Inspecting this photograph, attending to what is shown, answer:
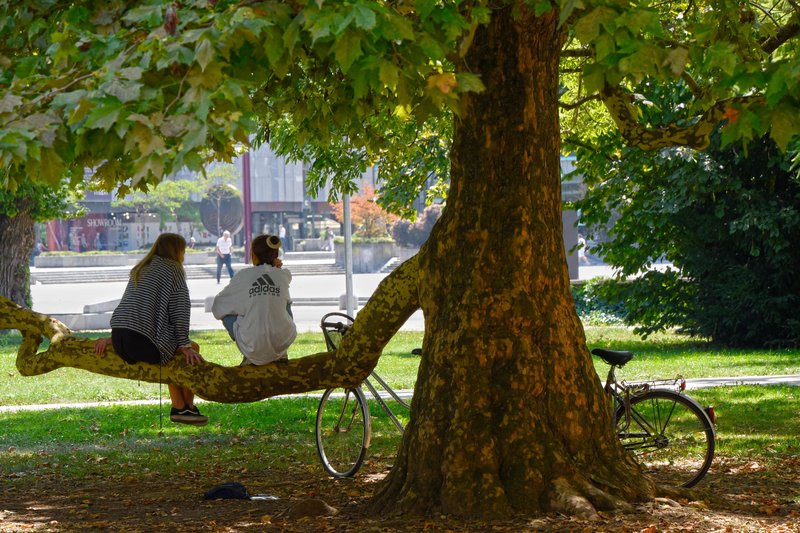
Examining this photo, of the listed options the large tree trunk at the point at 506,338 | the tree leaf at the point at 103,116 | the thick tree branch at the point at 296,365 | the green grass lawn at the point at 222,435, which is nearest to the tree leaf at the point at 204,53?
the tree leaf at the point at 103,116

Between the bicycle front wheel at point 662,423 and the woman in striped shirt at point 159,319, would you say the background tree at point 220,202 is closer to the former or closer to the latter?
the woman in striped shirt at point 159,319

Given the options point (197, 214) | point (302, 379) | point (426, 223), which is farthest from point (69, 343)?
point (197, 214)

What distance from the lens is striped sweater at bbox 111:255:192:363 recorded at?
7.51 metres

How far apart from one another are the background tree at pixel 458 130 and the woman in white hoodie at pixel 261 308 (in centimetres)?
29

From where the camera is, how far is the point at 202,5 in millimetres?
4816

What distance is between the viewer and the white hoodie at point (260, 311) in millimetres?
7578

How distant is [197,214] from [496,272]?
188 ft

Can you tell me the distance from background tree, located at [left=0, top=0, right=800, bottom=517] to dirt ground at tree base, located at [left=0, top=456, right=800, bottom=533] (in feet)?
0.68

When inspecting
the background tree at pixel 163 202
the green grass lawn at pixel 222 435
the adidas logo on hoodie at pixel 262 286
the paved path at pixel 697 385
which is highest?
the background tree at pixel 163 202

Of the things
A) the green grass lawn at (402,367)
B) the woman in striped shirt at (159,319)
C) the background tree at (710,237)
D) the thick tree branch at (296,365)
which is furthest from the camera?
the background tree at (710,237)

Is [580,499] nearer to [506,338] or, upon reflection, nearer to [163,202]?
[506,338]

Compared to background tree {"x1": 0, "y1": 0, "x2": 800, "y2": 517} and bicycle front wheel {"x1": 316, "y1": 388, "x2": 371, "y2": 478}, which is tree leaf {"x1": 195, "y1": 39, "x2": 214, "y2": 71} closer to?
background tree {"x1": 0, "y1": 0, "x2": 800, "y2": 517}

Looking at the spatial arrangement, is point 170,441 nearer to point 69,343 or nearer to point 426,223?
point 69,343

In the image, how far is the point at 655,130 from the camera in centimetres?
735
